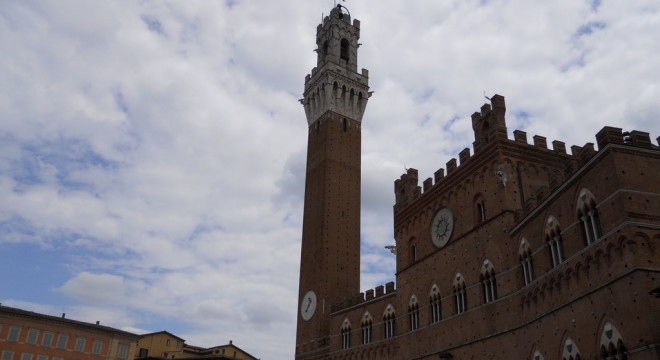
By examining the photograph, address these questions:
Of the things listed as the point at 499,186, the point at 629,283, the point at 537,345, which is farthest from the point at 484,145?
the point at 629,283

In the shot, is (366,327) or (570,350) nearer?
(570,350)

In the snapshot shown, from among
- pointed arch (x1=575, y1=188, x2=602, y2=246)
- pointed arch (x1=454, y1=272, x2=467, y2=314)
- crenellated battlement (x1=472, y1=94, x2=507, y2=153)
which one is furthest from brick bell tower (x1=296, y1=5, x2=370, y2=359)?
pointed arch (x1=575, y1=188, x2=602, y2=246)

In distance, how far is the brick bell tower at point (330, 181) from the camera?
41.4 meters

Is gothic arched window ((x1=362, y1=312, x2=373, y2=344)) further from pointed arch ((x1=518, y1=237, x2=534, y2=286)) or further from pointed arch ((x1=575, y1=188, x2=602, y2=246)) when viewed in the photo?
pointed arch ((x1=575, y1=188, x2=602, y2=246))

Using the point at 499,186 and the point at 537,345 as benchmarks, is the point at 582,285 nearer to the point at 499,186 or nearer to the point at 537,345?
the point at 537,345

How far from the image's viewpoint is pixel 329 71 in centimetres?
4959

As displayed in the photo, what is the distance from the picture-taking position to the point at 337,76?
164 ft

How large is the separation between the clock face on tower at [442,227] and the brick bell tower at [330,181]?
13.9m

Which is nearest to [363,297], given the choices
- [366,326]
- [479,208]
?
[366,326]

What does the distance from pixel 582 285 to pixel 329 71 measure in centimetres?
3620

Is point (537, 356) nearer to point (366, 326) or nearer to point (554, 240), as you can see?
point (554, 240)

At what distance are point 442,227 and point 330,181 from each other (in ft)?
60.2

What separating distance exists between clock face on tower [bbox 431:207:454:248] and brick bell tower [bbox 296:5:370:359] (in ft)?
45.7

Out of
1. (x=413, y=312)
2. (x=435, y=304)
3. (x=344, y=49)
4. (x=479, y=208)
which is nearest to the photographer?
(x=479, y=208)
